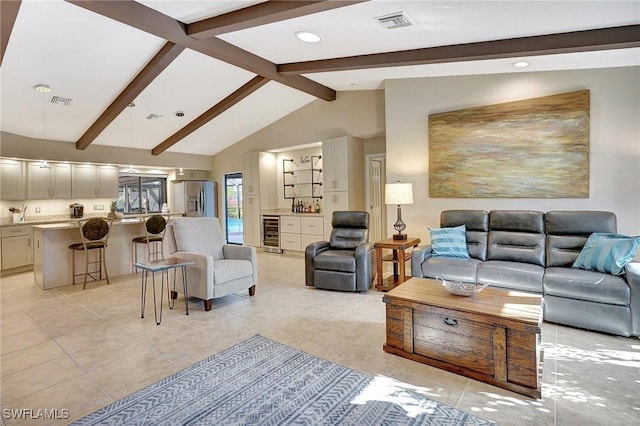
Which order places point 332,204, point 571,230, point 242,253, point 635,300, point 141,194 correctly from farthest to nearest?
point 141,194 < point 332,204 < point 242,253 < point 571,230 < point 635,300

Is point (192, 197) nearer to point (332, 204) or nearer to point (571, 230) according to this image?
point (332, 204)

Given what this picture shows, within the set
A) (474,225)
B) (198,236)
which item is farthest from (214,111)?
(474,225)

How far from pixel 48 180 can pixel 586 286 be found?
827 centimetres

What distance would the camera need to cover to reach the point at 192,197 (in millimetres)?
8430

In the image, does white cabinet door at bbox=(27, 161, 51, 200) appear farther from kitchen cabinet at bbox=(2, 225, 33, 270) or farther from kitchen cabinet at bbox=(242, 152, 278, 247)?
kitchen cabinet at bbox=(242, 152, 278, 247)

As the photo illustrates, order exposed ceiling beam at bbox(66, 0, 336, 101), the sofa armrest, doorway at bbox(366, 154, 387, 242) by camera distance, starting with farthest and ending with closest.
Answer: doorway at bbox(366, 154, 387, 242), the sofa armrest, exposed ceiling beam at bbox(66, 0, 336, 101)

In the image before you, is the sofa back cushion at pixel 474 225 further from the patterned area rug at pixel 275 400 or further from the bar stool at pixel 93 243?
the bar stool at pixel 93 243

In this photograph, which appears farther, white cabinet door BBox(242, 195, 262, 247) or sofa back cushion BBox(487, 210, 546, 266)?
white cabinet door BBox(242, 195, 262, 247)

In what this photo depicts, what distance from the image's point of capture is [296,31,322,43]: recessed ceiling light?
3453mm

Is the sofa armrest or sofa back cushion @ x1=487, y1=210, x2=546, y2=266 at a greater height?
sofa back cushion @ x1=487, y1=210, x2=546, y2=266

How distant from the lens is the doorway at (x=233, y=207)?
29.0 ft

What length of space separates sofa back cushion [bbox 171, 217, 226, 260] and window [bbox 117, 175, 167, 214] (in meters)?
4.64

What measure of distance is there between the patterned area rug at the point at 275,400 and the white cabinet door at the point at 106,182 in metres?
6.15

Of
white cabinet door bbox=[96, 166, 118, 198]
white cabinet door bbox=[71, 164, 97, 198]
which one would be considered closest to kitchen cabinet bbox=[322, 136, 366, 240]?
white cabinet door bbox=[96, 166, 118, 198]
